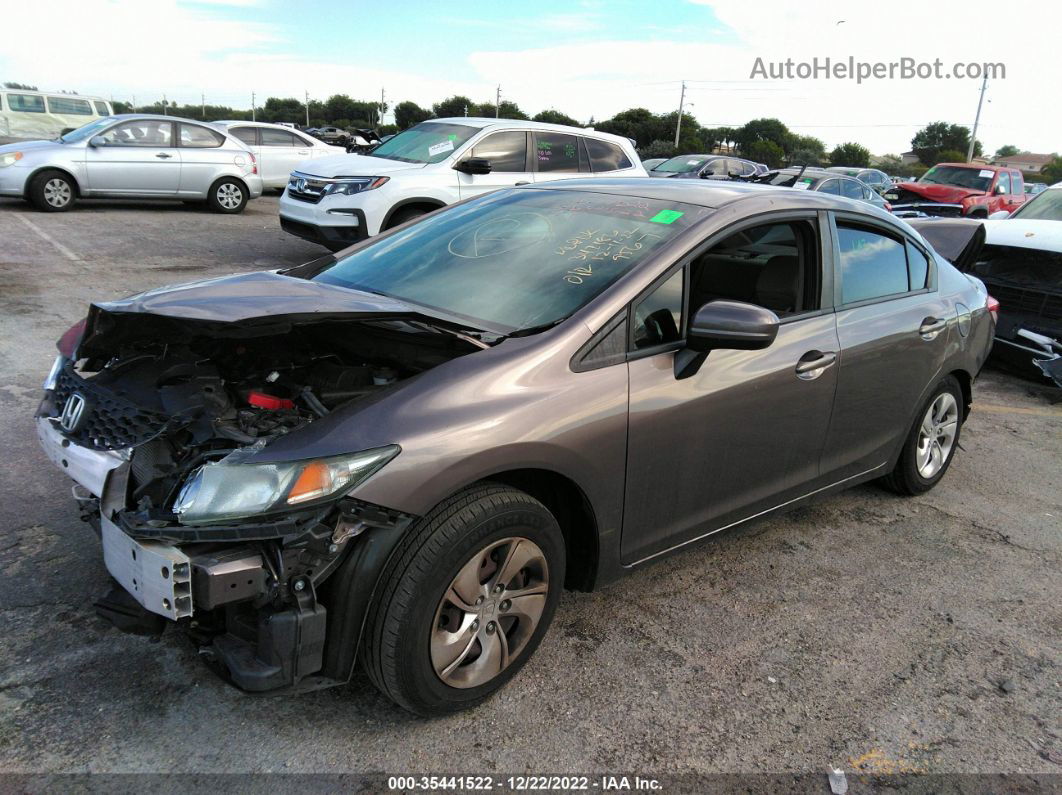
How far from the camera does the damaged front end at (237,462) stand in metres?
2.20

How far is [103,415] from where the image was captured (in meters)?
2.69

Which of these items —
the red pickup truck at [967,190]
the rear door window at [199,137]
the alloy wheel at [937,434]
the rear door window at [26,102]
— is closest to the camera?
the alloy wheel at [937,434]

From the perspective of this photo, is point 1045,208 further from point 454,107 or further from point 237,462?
point 454,107

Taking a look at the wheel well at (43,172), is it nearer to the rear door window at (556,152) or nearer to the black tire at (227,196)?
the black tire at (227,196)

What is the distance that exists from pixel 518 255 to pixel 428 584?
1.51 metres

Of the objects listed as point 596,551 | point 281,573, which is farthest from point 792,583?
point 281,573

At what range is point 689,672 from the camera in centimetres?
294

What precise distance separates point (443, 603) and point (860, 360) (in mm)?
2268

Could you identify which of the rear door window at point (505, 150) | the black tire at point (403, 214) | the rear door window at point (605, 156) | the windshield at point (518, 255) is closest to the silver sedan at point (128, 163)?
the black tire at point (403, 214)

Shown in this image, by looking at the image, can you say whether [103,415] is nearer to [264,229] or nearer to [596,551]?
[596,551]

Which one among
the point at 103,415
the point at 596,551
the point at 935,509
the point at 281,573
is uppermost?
the point at 103,415

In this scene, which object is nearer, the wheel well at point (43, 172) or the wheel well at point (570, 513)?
the wheel well at point (570, 513)

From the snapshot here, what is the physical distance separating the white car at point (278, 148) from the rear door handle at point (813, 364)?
1527 centimetres

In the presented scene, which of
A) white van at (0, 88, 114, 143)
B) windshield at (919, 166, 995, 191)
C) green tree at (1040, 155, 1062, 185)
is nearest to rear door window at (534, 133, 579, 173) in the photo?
windshield at (919, 166, 995, 191)
